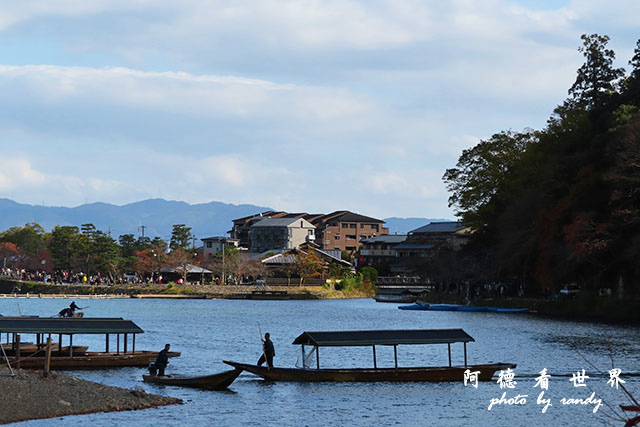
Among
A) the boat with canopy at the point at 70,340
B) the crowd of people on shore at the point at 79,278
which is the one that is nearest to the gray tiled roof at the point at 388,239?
the crowd of people on shore at the point at 79,278

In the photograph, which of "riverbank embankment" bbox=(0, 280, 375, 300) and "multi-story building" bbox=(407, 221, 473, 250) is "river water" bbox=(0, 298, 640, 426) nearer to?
"riverbank embankment" bbox=(0, 280, 375, 300)

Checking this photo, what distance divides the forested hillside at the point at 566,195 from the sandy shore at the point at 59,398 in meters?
47.8

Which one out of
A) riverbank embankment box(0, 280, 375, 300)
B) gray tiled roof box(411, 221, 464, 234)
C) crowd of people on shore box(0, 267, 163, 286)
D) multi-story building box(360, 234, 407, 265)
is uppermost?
gray tiled roof box(411, 221, 464, 234)

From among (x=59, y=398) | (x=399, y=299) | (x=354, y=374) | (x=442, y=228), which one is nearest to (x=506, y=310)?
(x=399, y=299)

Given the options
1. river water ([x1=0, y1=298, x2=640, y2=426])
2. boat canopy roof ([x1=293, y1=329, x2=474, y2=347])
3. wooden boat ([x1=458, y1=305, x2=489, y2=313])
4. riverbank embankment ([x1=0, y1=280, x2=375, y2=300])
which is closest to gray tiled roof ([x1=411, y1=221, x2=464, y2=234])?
riverbank embankment ([x1=0, y1=280, x2=375, y2=300])

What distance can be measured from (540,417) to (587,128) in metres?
62.2

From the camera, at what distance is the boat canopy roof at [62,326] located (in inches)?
1545

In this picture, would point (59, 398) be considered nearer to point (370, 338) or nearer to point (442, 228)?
point (370, 338)

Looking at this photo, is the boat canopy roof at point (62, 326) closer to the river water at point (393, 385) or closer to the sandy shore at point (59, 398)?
the river water at point (393, 385)

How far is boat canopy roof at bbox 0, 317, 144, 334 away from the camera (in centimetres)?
3925

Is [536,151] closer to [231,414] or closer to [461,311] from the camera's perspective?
[461,311]

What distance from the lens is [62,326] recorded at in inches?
1571

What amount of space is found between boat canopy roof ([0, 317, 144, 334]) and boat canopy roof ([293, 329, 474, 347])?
8989mm

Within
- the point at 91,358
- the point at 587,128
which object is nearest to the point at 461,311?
the point at 587,128
